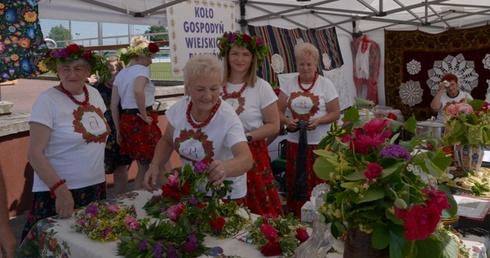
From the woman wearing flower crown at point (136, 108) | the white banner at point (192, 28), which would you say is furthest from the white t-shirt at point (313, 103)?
the woman wearing flower crown at point (136, 108)

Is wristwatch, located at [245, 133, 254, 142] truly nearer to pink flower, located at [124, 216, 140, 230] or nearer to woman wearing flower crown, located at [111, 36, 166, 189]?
pink flower, located at [124, 216, 140, 230]

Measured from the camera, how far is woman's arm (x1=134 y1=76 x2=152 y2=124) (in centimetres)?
393

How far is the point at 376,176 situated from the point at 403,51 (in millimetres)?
7537

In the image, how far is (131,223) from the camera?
1.78m

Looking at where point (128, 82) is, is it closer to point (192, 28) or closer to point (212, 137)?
point (192, 28)

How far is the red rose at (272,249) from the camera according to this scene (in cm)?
156

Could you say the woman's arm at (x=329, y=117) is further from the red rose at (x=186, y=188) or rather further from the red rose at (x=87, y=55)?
the red rose at (x=186, y=188)

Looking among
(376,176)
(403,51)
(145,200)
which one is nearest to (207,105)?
(145,200)

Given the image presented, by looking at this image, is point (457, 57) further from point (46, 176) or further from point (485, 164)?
point (46, 176)

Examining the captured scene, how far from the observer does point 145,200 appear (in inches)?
88.1

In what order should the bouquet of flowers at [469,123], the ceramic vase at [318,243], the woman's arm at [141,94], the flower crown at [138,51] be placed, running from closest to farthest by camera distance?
the ceramic vase at [318,243], the bouquet of flowers at [469,123], the woman's arm at [141,94], the flower crown at [138,51]

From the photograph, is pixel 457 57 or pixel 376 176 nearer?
pixel 376 176

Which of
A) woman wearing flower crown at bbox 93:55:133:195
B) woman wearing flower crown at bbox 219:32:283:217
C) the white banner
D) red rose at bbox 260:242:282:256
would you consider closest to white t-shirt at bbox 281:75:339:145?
woman wearing flower crown at bbox 219:32:283:217

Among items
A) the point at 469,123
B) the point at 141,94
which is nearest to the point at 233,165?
the point at 469,123
